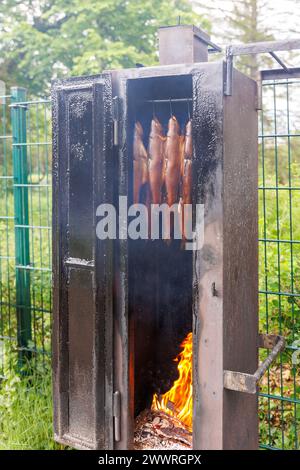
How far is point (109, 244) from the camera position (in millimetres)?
2973

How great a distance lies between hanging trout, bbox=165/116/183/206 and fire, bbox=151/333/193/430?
50.3 inches

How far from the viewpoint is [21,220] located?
16.1 feet

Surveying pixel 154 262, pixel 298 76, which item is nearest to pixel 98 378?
pixel 154 262

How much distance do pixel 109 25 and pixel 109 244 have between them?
1111cm

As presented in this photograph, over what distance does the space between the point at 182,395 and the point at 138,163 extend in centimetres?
184

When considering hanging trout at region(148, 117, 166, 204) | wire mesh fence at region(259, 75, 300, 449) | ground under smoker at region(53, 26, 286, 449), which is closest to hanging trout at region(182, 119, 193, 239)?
hanging trout at region(148, 117, 166, 204)

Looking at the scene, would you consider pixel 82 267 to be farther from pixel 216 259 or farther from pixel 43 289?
pixel 43 289

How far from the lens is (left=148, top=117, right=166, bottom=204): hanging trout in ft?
10.8

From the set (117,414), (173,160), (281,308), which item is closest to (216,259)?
(173,160)

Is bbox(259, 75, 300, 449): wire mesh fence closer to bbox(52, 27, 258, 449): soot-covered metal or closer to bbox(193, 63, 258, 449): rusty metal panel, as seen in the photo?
bbox(52, 27, 258, 449): soot-covered metal

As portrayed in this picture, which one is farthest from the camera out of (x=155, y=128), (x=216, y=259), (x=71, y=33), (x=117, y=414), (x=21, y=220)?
(x=71, y=33)

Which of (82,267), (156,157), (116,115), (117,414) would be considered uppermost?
(116,115)

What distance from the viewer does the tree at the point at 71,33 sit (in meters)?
11.8

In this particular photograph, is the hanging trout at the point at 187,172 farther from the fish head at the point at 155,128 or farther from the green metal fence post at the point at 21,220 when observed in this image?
the green metal fence post at the point at 21,220
